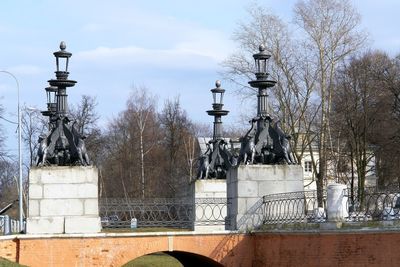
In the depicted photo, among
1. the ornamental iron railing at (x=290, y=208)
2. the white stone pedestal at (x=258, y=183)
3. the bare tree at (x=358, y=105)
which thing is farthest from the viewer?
the bare tree at (x=358, y=105)

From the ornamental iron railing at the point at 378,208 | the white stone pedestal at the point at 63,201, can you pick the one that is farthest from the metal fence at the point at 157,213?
the ornamental iron railing at the point at 378,208

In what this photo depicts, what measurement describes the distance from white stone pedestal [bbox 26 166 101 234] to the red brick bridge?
1.29 feet

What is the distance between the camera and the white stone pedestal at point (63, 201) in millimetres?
22109

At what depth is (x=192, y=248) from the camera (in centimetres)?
2291

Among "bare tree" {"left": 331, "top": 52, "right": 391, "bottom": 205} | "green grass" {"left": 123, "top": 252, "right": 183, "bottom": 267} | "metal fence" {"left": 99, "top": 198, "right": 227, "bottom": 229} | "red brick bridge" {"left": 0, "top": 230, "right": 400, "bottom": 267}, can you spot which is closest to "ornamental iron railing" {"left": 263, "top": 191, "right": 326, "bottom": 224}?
"red brick bridge" {"left": 0, "top": 230, "right": 400, "bottom": 267}

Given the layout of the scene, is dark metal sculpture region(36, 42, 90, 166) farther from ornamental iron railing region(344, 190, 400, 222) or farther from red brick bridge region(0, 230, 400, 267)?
ornamental iron railing region(344, 190, 400, 222)

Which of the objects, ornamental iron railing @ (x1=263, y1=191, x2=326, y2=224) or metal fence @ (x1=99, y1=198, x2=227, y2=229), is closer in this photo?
ornamental iron railing @ (x1=263, y1=191, x2=326, y2=224)

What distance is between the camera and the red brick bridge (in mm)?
19188

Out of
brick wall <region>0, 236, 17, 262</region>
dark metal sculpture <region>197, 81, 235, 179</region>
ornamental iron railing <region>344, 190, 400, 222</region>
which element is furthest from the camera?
dark metal sculpture <region>197, 81, 235, 179</region>

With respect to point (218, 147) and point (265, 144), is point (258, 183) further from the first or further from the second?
point (218, 147)

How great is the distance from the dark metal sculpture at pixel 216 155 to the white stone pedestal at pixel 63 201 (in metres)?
8.06

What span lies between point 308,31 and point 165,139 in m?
25.9

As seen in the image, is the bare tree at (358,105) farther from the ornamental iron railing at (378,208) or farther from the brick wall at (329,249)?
the ornamental iron railing at (378,208)

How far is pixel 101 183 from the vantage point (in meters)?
60.2
